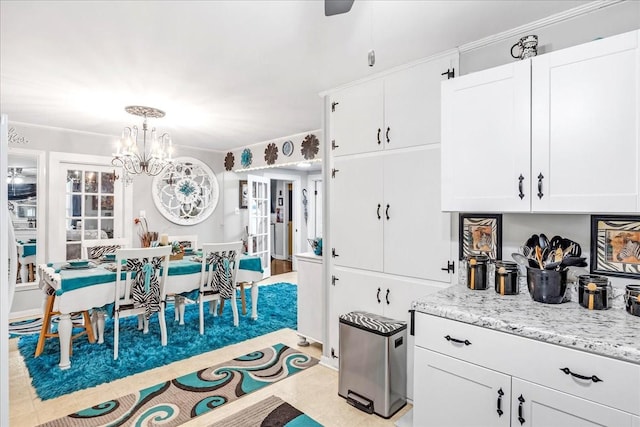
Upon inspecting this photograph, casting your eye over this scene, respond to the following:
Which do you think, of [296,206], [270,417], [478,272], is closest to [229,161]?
[296,206]

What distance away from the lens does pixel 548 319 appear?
1.46 meters

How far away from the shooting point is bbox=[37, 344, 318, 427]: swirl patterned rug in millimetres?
2225

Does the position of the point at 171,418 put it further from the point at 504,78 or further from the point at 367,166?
the point at 504,78

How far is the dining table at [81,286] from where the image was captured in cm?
282

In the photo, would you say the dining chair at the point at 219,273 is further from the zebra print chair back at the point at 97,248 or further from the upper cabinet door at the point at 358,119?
the upper cabinet door at the point at 358,119

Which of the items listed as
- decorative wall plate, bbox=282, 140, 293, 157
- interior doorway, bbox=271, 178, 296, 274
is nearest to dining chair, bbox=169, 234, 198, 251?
decorative wall plate, bbox=282, 140, 293, 157

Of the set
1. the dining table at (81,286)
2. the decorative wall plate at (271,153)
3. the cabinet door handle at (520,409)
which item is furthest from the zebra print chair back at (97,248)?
the cabinet door handle at (520,409)

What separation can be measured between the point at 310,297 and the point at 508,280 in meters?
1.97

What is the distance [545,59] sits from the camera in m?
1.65

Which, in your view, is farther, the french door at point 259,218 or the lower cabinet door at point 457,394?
the french door at point 259,218

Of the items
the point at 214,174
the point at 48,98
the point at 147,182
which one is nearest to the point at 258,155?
the point at 214,174

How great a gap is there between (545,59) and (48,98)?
4109 mm

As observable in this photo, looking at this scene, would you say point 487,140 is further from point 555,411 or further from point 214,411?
point 214,411

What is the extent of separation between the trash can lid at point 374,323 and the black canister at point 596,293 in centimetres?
110
